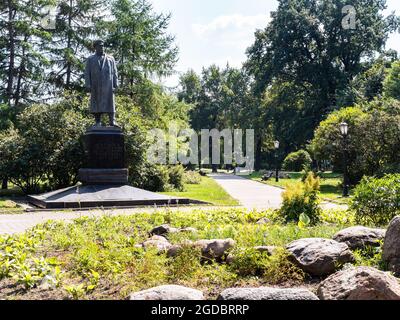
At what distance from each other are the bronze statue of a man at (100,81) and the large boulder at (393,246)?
43.7 feet

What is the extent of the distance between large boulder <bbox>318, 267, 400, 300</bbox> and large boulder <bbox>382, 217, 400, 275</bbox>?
1.03m

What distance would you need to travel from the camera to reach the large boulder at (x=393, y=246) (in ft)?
16.4

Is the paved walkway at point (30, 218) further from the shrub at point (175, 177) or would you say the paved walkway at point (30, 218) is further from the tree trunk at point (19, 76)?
the tree trunk at point (19, 76)

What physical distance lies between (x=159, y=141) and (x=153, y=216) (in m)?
15.1

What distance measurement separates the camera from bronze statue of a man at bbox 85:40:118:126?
17.3m

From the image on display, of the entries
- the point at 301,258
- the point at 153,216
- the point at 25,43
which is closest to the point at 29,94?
the point at 25,43

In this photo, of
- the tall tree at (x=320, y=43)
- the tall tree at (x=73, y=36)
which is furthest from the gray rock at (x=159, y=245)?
the tall tree at (x=320, y=43)

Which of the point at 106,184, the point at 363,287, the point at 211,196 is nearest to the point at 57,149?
the point at 106,184

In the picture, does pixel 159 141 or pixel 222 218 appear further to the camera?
pixel 159 141

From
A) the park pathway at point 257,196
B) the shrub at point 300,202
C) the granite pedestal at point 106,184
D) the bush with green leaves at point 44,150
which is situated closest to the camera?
the shrub at point 300,202

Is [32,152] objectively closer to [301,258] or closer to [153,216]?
[153,216]

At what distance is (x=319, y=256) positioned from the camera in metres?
5.20

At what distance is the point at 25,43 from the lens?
86.5ft
